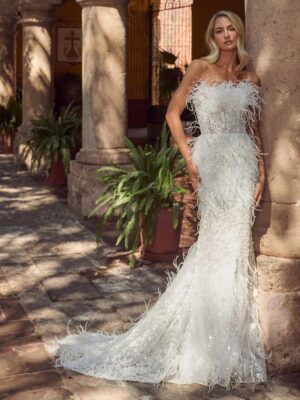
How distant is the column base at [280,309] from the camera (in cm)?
400

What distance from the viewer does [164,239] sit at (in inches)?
253

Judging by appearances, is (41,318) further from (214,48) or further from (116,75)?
(116,75)

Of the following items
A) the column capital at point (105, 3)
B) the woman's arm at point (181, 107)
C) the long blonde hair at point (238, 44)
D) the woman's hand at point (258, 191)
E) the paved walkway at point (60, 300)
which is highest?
the column capital at point (105, 3)

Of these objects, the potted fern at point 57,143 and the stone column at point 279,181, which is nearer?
the stone column at point 279,181

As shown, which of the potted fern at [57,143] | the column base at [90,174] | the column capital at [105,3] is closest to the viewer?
the column capital at [105,3]

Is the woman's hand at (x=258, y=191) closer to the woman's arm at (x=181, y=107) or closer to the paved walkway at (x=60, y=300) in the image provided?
the woman's arm at (x=181, y=107)

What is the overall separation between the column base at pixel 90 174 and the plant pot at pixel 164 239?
2.04m

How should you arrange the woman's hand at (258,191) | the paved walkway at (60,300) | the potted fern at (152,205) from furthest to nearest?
the potted fern at (152,205)
the woman's hand at (258,191)
the paved walkway at (60,300)

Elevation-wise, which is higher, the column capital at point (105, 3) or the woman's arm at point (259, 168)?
the column capital at point (105, 3)

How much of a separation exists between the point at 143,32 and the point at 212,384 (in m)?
15.7

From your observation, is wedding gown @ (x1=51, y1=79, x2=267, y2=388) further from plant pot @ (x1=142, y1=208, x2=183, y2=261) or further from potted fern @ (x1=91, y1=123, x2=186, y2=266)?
plant pot @ (x1=142, y1=208, x2=183, y2=261)

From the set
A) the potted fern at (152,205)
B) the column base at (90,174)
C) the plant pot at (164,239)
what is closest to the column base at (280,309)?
the potted fern at (152,205)

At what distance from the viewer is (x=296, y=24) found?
3896mm

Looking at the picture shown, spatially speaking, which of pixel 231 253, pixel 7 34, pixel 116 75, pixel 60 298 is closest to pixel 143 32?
pixel 7 34
